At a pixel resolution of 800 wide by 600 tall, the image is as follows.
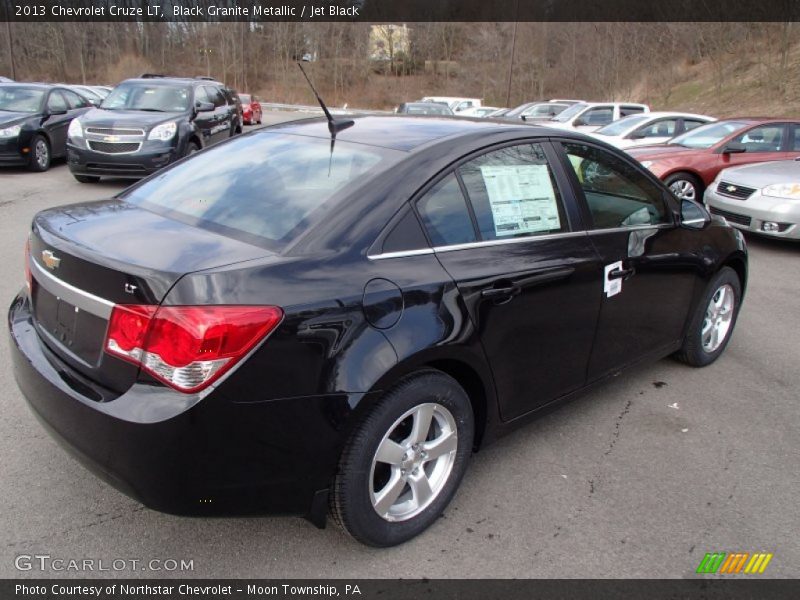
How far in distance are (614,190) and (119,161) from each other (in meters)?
8.66

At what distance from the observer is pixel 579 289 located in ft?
9.86

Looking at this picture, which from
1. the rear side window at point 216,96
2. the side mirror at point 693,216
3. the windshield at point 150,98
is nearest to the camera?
the side mirror at point 693,216

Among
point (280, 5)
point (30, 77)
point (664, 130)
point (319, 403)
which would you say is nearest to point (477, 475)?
point (319, 403)

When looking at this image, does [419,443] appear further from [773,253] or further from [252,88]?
[252,88]

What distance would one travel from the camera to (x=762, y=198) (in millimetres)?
7812

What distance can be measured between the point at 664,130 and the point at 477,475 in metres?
12.1

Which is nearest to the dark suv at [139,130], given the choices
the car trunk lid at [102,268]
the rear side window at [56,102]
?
the rear side window at [56,102]

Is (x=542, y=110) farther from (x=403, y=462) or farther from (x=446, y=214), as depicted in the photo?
(x=403, y=462)

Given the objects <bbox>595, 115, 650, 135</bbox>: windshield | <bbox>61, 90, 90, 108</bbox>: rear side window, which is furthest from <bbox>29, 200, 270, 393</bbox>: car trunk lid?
<bbox>595, 115, 650, 135</bbox>: windshield

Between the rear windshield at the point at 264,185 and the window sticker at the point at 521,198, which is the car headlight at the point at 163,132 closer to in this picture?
the rear windshield at the point at 264,185

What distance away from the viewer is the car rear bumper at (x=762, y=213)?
7539mm

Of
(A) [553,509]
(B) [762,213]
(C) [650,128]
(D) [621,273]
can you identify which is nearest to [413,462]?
(A) [553,509]

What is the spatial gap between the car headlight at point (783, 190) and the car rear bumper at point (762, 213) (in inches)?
2.3

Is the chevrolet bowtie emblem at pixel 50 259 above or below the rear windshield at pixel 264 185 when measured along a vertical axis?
below
